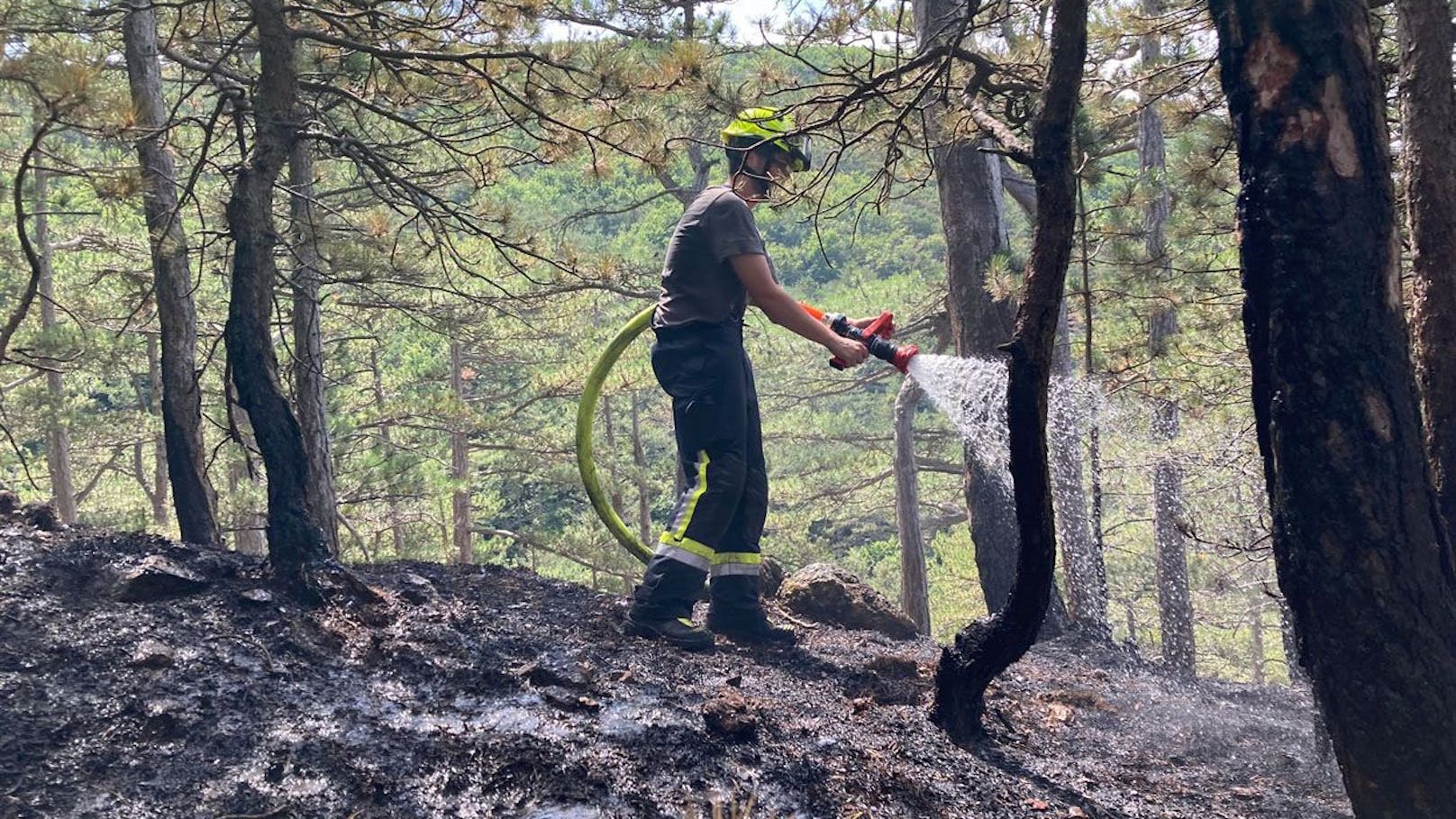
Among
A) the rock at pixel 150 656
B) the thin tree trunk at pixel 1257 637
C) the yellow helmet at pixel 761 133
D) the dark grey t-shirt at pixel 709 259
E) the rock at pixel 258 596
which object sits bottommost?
the thin tree trunk at pixel 1257 637

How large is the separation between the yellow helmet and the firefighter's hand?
894 mm

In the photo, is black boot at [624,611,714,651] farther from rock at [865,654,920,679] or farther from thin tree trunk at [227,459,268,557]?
thin tree trunk at [227,459,268,557]

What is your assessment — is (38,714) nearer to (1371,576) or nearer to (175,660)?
(175,660)

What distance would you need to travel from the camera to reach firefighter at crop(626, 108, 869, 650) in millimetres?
4367

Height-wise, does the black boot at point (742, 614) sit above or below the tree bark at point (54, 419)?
below

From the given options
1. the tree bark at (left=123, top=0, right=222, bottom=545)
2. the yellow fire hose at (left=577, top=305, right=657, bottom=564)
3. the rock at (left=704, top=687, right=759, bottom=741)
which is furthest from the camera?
the yellow fire hose at (left=577, top=305, right=657, bottom=564)

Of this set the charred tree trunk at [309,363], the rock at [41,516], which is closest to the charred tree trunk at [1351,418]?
the rock at [41,516]

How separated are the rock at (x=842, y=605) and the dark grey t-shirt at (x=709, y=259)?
178cm

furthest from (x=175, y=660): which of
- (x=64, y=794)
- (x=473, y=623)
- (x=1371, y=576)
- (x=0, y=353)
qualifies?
(x=1371, y=576)

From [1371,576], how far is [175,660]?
3338 millimetres

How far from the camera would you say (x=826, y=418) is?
19.1 m

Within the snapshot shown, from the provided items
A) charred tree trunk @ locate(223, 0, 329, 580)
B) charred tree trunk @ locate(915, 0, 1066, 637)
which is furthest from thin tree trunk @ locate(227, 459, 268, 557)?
charred tree trunk @ locate(915, 0, 1066, 637)

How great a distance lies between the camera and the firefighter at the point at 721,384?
4367mm

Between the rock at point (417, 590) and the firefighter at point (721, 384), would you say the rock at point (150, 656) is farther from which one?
the firefighter at point (721, 384)
